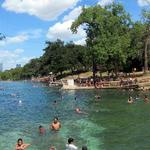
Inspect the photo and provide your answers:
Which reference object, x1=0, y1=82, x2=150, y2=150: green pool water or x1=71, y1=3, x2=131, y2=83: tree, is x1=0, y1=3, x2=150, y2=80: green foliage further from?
x1=0, y1=82, x2=150, y2=150: green pool water

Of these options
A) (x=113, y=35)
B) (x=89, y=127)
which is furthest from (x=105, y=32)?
(x=89, y=127)

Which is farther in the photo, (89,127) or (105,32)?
(105,32)

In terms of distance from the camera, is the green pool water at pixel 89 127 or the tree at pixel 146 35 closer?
the green pool water at pixel 89 127

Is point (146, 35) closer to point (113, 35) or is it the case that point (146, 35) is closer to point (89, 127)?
point (113, 35)

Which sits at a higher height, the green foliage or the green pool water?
the green foliage

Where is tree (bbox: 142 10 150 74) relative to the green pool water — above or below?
above

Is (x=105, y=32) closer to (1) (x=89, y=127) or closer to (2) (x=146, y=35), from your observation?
(2) (x=146, y=35)

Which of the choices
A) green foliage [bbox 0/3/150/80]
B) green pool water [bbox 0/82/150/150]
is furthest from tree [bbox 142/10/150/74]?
green pool water [bbox 0/82/150/150]

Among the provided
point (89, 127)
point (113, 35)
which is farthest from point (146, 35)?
point (89, 127)

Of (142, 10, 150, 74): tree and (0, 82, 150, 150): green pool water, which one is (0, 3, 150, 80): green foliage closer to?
(142, 10, 150, 74): tree

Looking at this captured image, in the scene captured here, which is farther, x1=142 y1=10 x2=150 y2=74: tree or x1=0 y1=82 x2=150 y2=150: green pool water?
x1=142 y1=10 x2=150 y2=74: tree

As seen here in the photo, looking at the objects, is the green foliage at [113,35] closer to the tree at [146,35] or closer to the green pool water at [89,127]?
the tree at [146,35]

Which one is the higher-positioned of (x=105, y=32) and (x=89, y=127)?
(x=105, y=32)

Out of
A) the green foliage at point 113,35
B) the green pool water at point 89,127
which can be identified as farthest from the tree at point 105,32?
the green pool water at point 89,127
